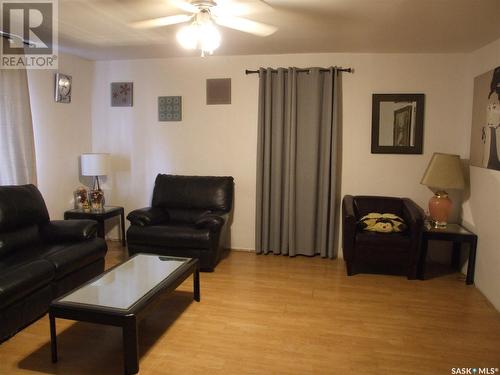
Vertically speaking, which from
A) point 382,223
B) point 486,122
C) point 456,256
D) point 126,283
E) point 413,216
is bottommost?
point 456,256

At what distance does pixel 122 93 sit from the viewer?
479 centimetres

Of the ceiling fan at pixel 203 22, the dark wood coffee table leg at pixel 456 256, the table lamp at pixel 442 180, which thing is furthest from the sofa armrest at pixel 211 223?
the dark wood coffee table leg at pixel 456 256

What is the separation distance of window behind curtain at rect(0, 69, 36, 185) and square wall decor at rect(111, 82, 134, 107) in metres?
1.25

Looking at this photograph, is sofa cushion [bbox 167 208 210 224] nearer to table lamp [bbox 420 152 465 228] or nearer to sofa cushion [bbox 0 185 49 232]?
sofa cushion [bbox 0 185 49 232]

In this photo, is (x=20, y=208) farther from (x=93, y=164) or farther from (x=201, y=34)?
(x=201, y=34)

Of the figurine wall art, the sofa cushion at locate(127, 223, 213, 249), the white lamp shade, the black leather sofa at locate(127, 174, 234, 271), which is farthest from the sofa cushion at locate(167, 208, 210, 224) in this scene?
the figurine wall art

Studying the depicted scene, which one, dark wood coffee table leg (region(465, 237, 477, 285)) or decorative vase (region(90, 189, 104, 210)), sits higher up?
decorative vase (region(90, 189, 104, 210))

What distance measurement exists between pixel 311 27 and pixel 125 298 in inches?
103

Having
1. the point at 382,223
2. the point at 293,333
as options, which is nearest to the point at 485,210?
the point at 382,223

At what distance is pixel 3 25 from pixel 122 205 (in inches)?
95.6

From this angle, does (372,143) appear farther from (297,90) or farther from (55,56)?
(55,56)

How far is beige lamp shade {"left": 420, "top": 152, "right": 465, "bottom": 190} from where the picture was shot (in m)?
3.72

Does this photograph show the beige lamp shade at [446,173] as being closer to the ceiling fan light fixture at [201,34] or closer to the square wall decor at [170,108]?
the ceiling fan light fixture at [201,34]

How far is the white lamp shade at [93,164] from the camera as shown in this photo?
→ 446 cm
